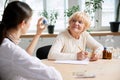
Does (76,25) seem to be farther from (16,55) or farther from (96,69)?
(16,55)

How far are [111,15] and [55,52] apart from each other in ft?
7.67

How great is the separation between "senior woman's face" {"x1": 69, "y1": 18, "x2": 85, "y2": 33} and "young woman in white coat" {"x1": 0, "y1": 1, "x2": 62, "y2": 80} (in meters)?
1.21

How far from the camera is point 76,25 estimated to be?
2.63m

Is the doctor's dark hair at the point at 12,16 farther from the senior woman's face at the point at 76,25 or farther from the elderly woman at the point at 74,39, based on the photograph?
the senior woman's face at the point at 76,25

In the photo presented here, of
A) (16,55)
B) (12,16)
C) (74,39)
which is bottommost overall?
(74,39)

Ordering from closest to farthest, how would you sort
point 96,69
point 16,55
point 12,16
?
1. point 16,55
2. point 12,16
3. point 96,69

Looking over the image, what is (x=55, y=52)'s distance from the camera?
244cm

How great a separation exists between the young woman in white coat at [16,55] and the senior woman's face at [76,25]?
1.21m

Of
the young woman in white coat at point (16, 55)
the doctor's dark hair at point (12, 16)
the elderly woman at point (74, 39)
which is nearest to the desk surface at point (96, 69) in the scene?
the elderly woman at point (74, 39)

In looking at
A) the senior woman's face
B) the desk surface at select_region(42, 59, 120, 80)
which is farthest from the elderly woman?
the desk surface at select_region(42, 59, 120, 80)

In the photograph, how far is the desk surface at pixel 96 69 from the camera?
5.92 feet

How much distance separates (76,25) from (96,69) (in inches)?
29.6

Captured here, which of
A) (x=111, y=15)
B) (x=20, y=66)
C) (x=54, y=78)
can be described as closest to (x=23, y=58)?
(x=20, y=66)

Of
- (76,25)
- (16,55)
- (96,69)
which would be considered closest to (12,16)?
(16,55)
